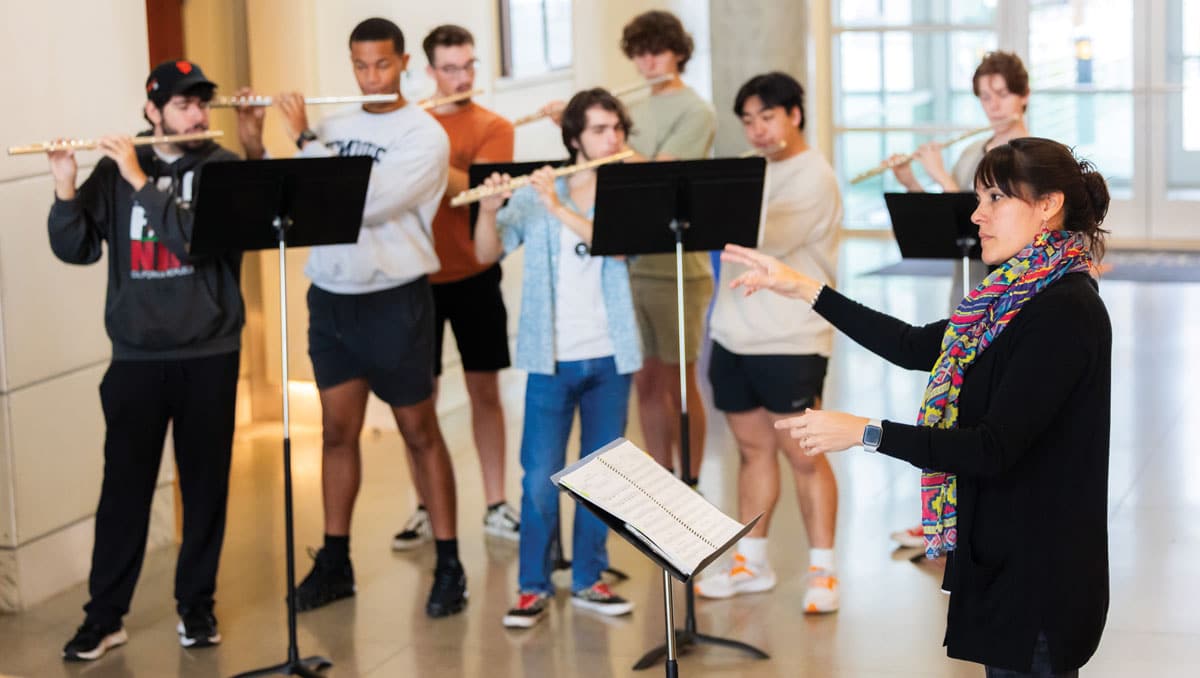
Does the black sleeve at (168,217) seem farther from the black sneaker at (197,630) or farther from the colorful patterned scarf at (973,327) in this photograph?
the colorful patterned scarf at (973,327)

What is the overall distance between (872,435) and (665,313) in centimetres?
272

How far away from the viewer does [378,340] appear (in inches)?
174

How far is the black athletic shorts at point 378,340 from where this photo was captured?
4.41m

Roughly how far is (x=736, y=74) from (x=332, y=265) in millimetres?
4941

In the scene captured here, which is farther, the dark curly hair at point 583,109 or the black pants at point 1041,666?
the dark curly hair at point 583,109

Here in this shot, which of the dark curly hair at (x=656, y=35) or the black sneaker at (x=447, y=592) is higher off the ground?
the dark curly hair at (x=656, y=35)

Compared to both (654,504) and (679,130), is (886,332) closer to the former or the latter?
(654,504)

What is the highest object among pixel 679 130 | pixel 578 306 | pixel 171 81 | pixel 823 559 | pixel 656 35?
pixel 656 35

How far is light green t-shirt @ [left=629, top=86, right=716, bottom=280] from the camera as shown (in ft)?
17.3

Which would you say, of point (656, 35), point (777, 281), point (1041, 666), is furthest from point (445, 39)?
point (1041, 666)

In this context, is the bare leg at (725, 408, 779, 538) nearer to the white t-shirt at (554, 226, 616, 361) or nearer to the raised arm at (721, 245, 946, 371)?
the white t-shirt at (554, 226, 616, 361)

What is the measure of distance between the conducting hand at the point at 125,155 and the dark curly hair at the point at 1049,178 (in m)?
2.23

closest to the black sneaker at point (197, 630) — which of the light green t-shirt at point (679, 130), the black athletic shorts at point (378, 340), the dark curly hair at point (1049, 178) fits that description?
the black athletic shorts at point (378, 340)

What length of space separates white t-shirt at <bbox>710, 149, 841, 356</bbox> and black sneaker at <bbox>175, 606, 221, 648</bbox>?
5.29 feet
